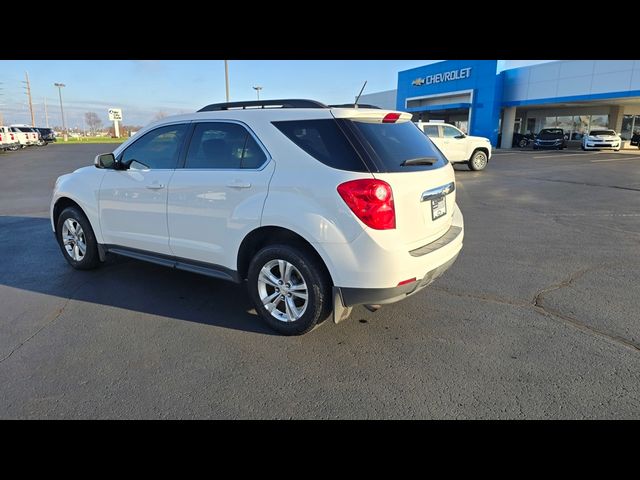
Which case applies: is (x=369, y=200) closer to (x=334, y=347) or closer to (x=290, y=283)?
(x=290, y=283)

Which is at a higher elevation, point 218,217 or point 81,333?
point 218,217

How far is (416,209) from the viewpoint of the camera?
324 cm

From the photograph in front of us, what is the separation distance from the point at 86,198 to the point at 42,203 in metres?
6.96

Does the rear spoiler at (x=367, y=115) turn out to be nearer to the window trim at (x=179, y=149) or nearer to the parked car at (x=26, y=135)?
the window trim at (x=179, y=149)

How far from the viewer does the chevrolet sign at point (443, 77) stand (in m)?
36.1

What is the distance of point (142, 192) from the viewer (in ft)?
14.0

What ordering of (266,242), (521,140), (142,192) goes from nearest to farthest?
(266,242) → (142,192) → (521,140)

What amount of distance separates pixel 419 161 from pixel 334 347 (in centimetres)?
166

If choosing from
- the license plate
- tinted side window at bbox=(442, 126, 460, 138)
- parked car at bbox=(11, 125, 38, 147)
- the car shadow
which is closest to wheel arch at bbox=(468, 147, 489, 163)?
tinted side window at bbox=(442, 126, 460, 138)

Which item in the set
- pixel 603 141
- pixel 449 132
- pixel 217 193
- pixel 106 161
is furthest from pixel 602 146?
pixel 106 161

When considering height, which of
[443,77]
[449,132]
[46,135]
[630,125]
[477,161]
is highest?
[443,77]

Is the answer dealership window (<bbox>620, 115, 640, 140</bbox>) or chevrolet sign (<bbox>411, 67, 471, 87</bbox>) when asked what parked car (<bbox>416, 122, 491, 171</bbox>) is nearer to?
chevrolet sign (<bbox>411, 67, 471, 87</bbox>)

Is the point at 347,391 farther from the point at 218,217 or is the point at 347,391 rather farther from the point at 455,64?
the point at 455,64
